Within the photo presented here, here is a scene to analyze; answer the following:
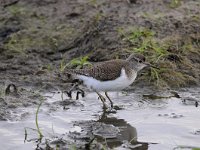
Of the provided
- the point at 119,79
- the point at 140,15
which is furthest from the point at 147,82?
the point at 140,15

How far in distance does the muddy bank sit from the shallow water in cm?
80

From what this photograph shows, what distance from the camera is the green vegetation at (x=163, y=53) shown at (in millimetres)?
10797

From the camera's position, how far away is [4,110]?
9.35 m

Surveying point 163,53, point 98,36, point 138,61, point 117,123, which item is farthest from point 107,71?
point 98,36

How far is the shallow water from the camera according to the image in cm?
808

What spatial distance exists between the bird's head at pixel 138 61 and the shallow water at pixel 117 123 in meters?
0.51

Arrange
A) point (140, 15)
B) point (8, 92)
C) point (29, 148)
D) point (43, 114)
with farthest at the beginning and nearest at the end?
1. point (140, 15)
2. point (8, 92)
3. point (43, 114)
4. point (29, 148)

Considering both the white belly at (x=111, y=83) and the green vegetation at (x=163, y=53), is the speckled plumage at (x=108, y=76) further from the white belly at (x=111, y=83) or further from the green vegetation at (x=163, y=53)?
the green vegetation at (x=163, y=53)

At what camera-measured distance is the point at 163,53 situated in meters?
11.1

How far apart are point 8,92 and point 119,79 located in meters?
1.95

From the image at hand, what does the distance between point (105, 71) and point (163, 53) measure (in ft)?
6.07

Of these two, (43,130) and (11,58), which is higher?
(11,58)

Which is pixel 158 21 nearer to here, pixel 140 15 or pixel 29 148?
pixel 140 15

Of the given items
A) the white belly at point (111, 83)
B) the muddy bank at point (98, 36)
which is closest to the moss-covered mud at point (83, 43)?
the muddy bank at point (98, 36)
